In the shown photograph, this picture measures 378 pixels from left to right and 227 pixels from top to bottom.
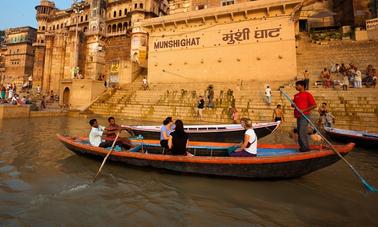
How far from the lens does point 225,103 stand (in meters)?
16.3

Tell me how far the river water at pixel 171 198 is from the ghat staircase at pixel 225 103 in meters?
7.28

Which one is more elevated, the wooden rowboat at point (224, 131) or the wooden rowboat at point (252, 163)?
the wooden rowboat at point (224, 131)

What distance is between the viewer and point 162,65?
24.1 metres

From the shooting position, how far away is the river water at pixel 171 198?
130 inches

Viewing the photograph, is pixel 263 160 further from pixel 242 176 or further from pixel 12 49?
pixel 12 49

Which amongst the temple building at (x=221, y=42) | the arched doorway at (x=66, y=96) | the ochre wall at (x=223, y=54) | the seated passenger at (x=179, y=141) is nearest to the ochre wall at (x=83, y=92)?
the temple building at (x=221, y=42)

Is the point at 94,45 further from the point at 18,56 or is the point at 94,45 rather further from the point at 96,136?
the point at 96,136

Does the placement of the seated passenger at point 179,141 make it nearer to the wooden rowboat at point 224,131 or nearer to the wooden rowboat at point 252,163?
the wooden rowboat at point 252,163

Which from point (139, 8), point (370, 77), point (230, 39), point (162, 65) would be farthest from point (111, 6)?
point (370, 77)

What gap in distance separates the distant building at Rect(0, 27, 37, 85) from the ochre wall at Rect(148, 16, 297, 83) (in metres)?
48.8

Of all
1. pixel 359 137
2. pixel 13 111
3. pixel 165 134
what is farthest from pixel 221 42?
pixel 13 111

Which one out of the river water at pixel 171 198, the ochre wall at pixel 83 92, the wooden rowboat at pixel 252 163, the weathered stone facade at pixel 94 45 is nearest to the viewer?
the river water at pixel 171 198

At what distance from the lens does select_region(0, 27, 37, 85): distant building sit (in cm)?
5539

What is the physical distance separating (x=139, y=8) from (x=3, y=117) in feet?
111
